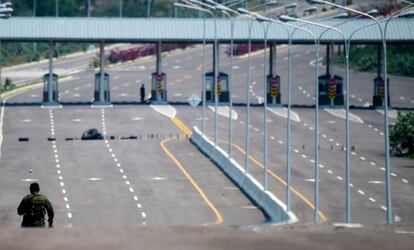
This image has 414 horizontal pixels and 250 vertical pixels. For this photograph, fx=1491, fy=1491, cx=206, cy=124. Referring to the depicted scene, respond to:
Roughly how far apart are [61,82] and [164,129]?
43.1 metres

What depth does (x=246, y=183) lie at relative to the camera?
54.3 metres

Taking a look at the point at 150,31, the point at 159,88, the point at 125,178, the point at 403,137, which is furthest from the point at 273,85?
the point at 125,178

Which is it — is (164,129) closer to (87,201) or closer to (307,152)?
(307,152)

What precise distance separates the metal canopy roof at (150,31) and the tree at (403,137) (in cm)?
2491

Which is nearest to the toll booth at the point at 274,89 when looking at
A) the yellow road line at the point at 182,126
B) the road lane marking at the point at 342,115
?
the road lane marking at the point at 342,115

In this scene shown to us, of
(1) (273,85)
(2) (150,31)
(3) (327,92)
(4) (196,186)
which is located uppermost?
(2) (150,31)

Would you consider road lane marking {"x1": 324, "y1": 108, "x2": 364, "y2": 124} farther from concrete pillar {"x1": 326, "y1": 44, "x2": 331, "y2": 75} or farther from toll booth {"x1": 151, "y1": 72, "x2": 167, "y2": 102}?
toll booth {"x1": 151, "y1": 72, "x2": 167, "y2": 102}

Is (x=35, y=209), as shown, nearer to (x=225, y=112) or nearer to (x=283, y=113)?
(x=225, y=112)

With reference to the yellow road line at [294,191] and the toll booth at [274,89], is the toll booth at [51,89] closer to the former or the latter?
the toll booth at [274,89]

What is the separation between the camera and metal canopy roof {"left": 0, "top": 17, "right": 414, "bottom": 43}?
96.5m

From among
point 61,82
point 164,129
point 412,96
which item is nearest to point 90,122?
point 164,129

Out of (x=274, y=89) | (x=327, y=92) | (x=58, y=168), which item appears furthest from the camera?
(x=327, y=92)

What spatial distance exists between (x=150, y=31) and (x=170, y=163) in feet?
117

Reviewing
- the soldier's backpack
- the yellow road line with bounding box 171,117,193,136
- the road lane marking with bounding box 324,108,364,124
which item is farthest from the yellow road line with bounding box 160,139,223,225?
the soldier's backpack
